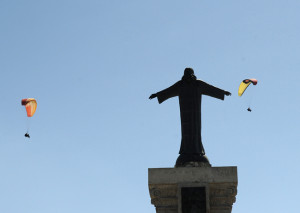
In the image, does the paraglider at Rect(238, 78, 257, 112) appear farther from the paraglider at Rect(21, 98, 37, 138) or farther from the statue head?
the paraglider at Rect(21, 98, 37, 138)

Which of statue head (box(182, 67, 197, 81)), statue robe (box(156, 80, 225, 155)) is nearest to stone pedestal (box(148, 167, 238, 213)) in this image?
statue robe (box(156, 80, 225, 155))

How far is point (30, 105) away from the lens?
85.8ft

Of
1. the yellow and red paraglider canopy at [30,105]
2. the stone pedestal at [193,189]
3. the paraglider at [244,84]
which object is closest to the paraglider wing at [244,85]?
the paraglider at [244,84]

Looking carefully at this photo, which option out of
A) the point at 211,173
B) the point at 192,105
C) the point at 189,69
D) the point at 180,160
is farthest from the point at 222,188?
the point at 189,69

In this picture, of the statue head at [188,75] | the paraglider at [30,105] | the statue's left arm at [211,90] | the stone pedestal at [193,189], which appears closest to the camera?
the stone pedestal at [193,189]

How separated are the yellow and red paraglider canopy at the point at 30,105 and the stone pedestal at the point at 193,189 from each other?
28.6 ft

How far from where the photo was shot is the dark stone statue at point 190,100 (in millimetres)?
20797

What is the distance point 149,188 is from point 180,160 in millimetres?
1702

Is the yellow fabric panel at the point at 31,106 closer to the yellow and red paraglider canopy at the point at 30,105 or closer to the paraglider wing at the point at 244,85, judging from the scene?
the yellow and red paraglider canopy at the point at 30,105

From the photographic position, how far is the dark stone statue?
20.8m

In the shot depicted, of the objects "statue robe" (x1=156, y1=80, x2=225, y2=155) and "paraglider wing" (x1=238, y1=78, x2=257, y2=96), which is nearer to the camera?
"statue robe" (x1=156, y1=80, x2=225, y2=155)

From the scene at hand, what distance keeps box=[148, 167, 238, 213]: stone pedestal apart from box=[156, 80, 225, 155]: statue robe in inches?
65.0

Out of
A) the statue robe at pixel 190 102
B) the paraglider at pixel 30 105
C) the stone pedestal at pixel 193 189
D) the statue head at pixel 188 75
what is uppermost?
the paraglider at pixel 30 105

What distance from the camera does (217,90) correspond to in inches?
846
